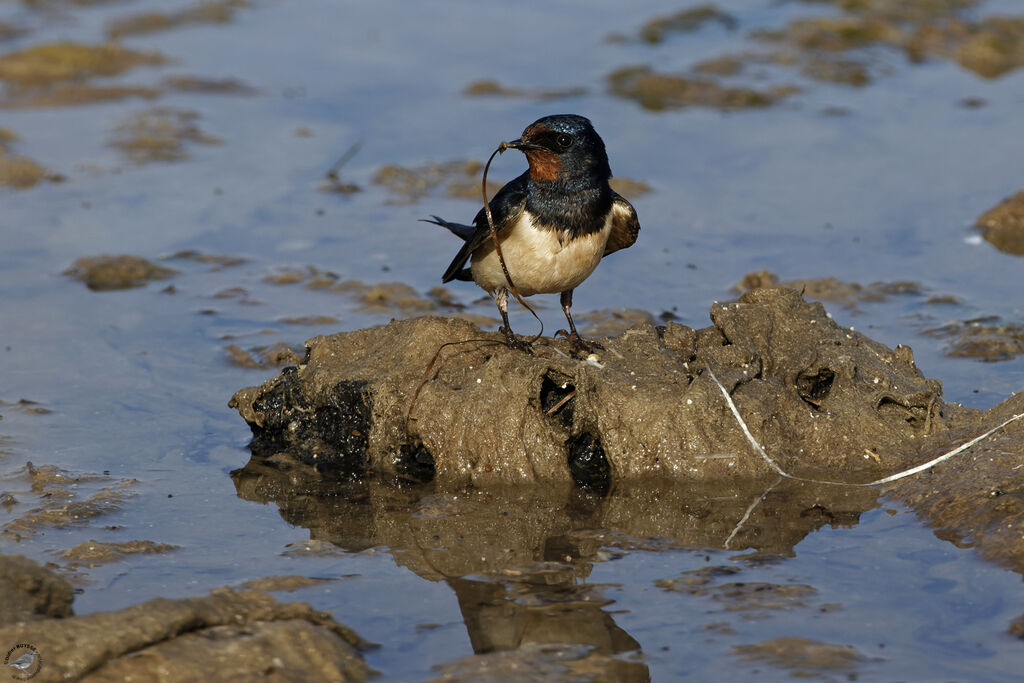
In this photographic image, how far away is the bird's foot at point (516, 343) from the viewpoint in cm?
598

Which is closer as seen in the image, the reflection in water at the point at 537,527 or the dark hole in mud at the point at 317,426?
the reflection in water at the point at 537,527

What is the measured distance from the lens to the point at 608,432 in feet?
18.5

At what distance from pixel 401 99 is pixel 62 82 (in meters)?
3.64

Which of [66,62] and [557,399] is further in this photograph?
[66,62]

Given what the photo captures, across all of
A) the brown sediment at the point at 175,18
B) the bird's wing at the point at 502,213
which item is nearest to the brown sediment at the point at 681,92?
the brown sediment at the point at 175,18

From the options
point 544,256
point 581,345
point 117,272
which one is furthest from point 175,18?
point 581,345

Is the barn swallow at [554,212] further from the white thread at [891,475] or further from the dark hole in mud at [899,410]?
the dark hole in mud at [899,410]

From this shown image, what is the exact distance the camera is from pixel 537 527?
5211 mm

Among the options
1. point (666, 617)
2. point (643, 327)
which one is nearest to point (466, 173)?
point (643, 327)

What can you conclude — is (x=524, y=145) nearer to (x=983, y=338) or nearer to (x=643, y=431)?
(x=643, y=431)

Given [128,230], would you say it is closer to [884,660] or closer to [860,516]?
[860,516]

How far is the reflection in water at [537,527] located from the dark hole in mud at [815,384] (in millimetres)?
582

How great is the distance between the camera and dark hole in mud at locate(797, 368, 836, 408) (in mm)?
5867

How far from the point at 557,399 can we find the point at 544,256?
637 mm
